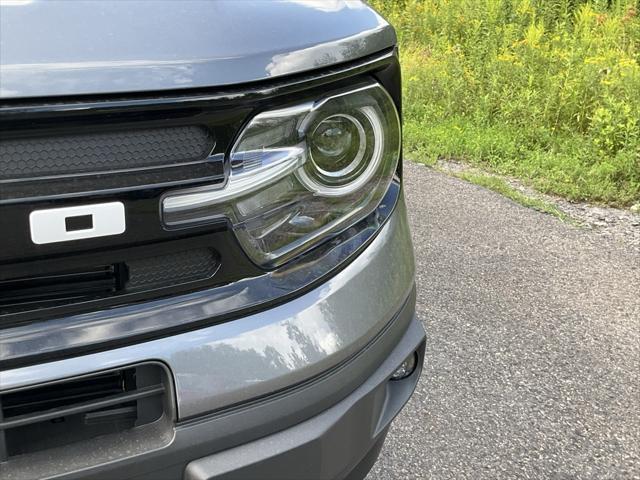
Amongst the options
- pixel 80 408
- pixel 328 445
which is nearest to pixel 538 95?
pixel 328 445

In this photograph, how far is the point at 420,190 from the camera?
4.85m

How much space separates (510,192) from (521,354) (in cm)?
207

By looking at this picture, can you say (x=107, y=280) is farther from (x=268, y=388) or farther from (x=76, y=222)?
(x=268, y=388)

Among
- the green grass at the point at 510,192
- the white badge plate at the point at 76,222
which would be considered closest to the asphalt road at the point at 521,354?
the green grass at the point at 510,192

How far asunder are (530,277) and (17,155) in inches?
121

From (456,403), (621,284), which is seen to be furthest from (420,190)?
(456,403)

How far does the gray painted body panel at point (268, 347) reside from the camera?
104 cm

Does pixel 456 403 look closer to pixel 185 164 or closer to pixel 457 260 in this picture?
pixel 457 260

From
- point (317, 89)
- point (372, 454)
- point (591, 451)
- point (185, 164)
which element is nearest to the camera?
point (185, 164)

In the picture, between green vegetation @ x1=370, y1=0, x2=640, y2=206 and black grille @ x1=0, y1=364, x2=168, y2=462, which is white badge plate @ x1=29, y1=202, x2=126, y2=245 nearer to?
black grille @ x1=0, y1=364, x2=168, y2=462

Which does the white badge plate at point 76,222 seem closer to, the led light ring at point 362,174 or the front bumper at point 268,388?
the front bumper at point 268,388

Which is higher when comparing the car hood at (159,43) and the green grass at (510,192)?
the car hood at (159,43)

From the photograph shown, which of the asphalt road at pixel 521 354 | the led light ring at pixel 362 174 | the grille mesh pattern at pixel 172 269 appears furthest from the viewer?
the asphalt road at pixel 521 354

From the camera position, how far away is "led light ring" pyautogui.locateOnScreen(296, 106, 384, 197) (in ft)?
4.11
